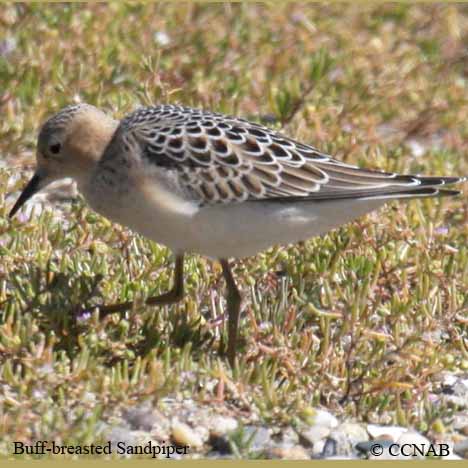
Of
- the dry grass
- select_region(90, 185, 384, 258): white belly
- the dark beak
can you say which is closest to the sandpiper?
select_region(90, 185, 384, 258): white belly

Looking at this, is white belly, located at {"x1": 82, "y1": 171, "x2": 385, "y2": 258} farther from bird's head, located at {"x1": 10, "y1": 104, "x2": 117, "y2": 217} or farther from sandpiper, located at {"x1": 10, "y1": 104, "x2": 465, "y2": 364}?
bird's head, located at {"x1": 10, "y1": 104, "x2": 117, "y2": 217}

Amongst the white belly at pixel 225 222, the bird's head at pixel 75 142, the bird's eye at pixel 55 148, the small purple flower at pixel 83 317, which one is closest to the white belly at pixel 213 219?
the white belly at pixel 225 222

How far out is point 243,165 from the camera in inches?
234

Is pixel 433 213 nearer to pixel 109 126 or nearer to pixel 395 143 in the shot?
pixel 395 143

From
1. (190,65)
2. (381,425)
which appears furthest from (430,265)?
(190,65)

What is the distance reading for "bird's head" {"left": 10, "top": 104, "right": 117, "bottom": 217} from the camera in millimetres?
6102

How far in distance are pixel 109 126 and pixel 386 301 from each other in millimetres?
1738

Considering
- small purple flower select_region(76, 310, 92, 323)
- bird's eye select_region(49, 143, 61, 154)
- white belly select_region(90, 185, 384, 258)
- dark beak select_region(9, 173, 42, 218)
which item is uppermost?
bird's eye select_region(49, 143, 61, 154)

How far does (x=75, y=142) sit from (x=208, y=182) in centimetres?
76

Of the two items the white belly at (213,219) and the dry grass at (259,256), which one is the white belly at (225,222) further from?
the dry grass at (259,256)

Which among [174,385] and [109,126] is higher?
[109,126]

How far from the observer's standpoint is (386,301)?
6625 millimetres

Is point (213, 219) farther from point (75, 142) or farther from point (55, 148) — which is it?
point (55, 148)

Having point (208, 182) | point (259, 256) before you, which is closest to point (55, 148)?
point (208, 182)
